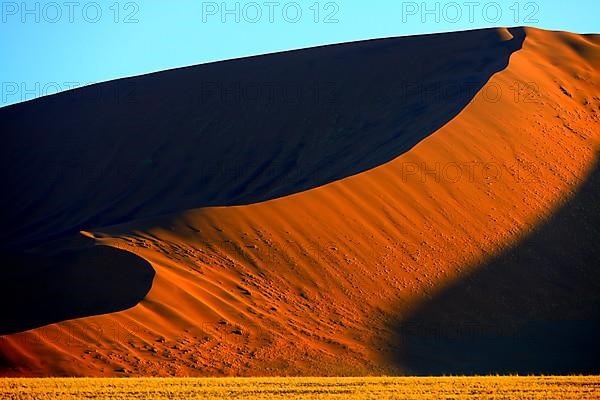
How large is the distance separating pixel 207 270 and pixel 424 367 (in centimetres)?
739

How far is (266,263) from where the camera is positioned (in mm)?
34312

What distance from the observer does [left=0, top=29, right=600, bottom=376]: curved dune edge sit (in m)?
28.6

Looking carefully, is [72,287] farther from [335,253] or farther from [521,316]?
[521,316]

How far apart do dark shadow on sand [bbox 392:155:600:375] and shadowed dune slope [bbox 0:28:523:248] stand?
729cm

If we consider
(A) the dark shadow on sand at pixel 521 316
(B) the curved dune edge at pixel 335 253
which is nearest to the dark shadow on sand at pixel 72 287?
(B) the curved dune edge at pixel 335 253

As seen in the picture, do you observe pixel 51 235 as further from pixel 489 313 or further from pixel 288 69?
pixel 489 313

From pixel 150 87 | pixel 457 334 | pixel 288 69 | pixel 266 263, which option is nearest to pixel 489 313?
pixel 457 334

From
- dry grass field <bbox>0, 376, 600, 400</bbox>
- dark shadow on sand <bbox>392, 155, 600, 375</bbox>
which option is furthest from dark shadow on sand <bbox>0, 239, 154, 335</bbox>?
dry grass field <bbox>0, 376, 600, 400</bbox>

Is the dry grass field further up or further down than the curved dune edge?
further down

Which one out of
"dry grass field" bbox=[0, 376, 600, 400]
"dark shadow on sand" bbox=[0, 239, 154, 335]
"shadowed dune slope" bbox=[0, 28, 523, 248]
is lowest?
"dry grass field" bbox=[0, 376, 600, 400]

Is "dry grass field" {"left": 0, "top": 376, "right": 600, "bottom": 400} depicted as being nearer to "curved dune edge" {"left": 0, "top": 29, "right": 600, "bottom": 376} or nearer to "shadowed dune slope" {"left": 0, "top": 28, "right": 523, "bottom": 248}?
"curved dune edge" {"left": 0, "top": 29, "right": 600, "bottom": 376}

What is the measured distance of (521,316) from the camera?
34719 millimetres

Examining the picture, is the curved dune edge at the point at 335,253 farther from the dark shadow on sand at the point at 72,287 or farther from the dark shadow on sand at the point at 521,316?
the dark shadow on sand at the point at 72,287

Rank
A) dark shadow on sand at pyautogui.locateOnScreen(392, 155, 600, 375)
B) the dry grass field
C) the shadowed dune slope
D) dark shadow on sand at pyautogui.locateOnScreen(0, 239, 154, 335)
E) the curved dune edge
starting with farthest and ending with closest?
the shadowed dune slope
dark shadow on sand at pyautogui.locateOnScreen(392, 155, 600, 375)
dark shadow on sand at pyautogui.locateOnScreen(0, 239, 154, 335)
the curved dune edge
the dry grass field
